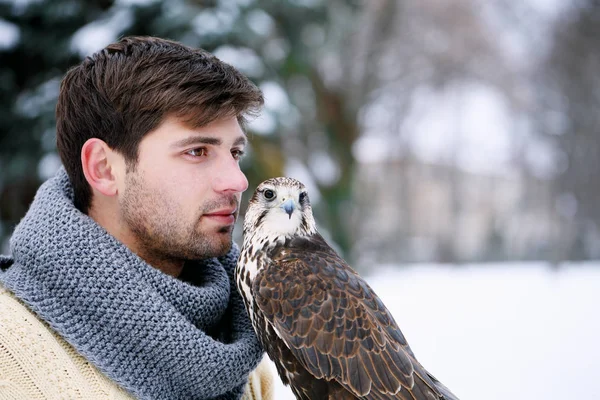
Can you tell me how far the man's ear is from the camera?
158cm

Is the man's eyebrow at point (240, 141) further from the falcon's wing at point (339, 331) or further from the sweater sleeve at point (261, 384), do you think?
the sweater sleeve at point (261, 384)

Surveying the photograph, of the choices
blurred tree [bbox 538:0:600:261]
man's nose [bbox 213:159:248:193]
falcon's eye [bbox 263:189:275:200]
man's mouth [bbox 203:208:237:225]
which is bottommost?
man's mouth [bbox 203:208:237:225]

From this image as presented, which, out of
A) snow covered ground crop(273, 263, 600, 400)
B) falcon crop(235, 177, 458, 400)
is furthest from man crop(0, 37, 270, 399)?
snow covered ground crop(273, 263, 600, 400)

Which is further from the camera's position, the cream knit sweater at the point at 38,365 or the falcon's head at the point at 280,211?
the falcon's head at the point at 280,211

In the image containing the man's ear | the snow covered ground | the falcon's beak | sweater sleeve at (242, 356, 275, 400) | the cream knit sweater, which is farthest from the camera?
the snow covered ground

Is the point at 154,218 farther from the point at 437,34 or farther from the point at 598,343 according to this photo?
the point at 437,34

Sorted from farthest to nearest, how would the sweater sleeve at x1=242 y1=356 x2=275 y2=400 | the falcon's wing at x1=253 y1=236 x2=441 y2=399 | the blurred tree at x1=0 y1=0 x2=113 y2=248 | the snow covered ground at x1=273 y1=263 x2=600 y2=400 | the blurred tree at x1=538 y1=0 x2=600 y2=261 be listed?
1. the blurred tree at x1=538 y1=0 x2=600 y2=261
2. the blurred tree at x1=0 y1=0 x2=113 y2=248
3. the snow covered ground at x1=273 y1=263 x2=600 y2=400
4. the sweater sleeve at x1=242 y1=356 x2=275 y2=400
5. the falcon's wing at x1=253 y1=236 x2=441 y2=399

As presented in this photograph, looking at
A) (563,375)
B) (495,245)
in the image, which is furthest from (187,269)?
(495,245)

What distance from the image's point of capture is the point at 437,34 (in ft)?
32.7

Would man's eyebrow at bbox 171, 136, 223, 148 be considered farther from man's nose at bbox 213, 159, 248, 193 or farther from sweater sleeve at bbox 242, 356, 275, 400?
sweater sleeve at bbox 242, 356, 275, 400

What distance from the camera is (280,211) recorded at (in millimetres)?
1737

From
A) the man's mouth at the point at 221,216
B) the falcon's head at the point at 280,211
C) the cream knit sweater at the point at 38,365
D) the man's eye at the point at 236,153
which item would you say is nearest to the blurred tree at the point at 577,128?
the falcon's head at the point at 280,211

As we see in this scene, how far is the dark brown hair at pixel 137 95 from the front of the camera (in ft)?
4.95

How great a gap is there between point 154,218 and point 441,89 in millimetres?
9082
